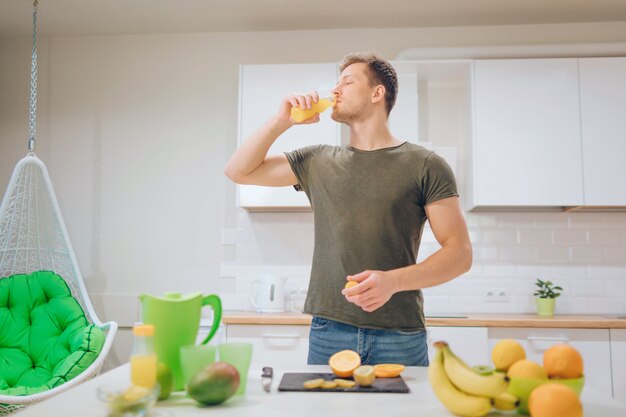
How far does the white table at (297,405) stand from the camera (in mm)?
961

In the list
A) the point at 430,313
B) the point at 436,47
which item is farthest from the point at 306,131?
the point at 430,313

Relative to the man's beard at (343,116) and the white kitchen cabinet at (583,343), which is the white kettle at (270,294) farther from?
the man's beard at (343,116)

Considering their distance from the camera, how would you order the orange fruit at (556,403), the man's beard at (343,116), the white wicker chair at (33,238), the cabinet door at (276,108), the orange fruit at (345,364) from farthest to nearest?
1. the cabinet door at (276,108)
2. the white wicker chair at (33,238)
3. the man's beard at (343,116)
4. the orange fruit at (345,364)
5. the orange fruit at (556,403)

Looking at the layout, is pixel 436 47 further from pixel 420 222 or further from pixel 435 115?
pixel 420 222

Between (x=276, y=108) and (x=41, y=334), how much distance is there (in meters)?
1.75

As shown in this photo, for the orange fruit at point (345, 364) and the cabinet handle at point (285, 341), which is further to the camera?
the cabinet handle at point (285, 341)

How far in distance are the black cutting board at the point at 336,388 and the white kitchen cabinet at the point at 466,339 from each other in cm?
179

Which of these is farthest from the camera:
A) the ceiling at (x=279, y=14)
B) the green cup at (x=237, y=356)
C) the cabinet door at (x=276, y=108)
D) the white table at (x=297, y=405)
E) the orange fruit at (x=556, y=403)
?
the ceiling at (x=279, y=14)

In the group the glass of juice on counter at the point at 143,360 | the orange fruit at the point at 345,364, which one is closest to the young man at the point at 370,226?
the orange fruit at the point at 345,364

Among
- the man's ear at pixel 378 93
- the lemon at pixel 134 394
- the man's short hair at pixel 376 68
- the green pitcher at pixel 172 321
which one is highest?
Answer: the man's short hair at pixel 376 68

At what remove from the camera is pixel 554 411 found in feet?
2.83

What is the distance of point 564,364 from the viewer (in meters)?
0.98

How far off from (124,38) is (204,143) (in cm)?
92

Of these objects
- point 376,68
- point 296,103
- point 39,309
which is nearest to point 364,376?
point 296,103
